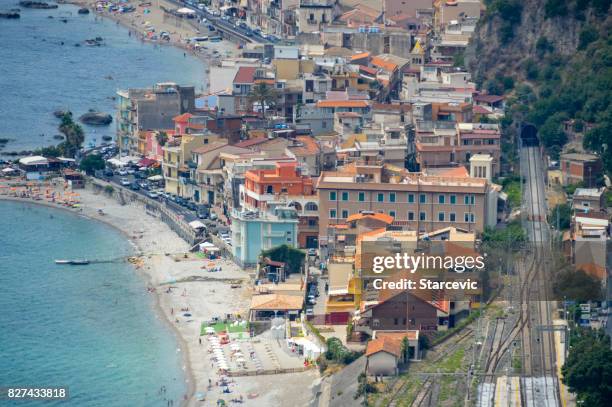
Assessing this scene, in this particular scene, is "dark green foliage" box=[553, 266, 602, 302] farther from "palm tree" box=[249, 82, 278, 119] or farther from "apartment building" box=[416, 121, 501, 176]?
"palm tree" box=[249, 82, 278, 119]

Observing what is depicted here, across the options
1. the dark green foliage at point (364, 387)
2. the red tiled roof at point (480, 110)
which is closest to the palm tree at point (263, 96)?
the red tiled roof at point (480, 110)

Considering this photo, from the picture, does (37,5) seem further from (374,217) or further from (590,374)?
(590,374)

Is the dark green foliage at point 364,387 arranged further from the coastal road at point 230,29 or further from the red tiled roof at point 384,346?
the coastal road at point 230,29

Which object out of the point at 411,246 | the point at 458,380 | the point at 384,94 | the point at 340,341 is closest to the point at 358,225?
the point at 411,246

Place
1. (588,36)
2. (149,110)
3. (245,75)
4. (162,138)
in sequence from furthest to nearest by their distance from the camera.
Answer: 1. (245,75)
2. (149,110)
3. (162,138)
4. (588,36)

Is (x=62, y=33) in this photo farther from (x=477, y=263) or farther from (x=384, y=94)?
(x=477, y=263)

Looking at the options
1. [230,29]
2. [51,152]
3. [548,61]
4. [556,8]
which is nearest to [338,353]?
[548,61]

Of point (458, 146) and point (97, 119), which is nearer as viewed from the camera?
point (458, 146)
